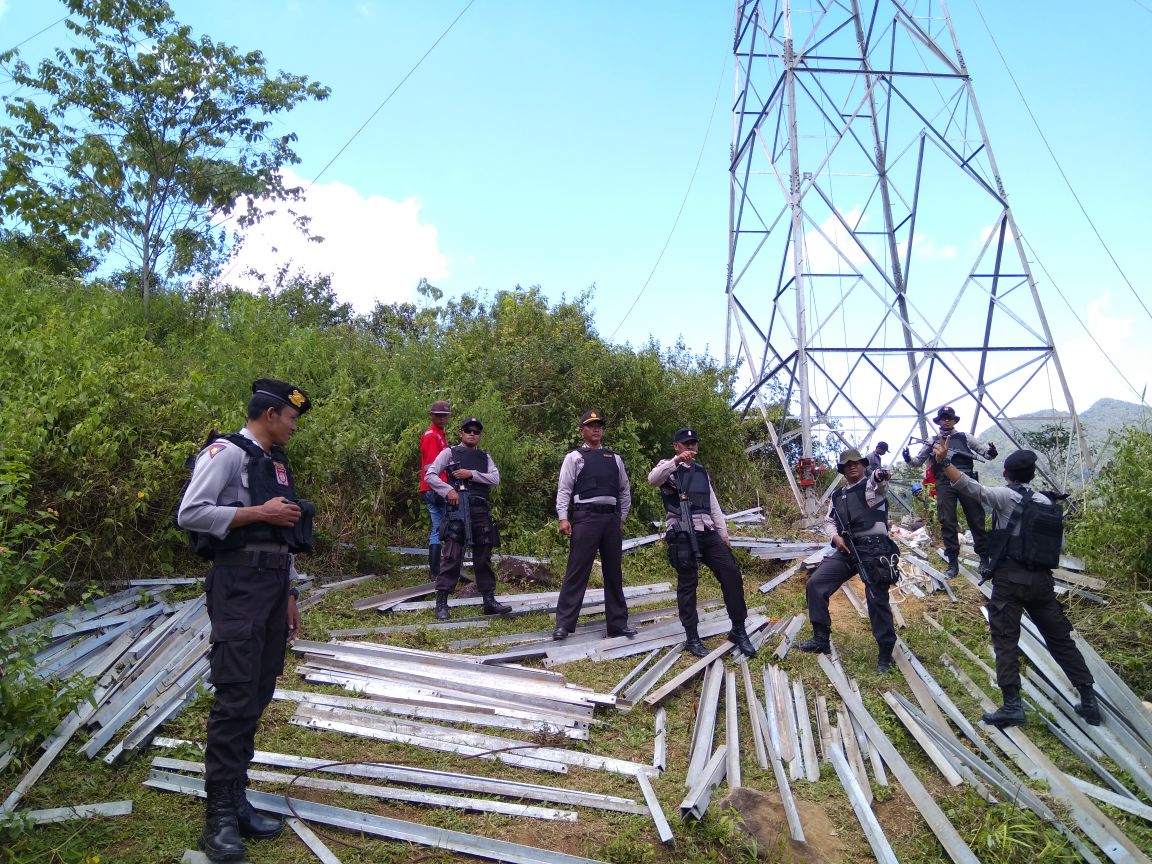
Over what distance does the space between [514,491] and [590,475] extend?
412 centimetres

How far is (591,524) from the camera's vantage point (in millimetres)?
7656

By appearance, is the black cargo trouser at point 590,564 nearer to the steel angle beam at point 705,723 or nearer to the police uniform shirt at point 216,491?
the steel angle beam at point 705,723

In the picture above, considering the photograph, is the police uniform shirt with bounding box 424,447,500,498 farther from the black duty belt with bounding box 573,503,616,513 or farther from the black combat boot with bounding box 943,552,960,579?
the black combat boot with bounding box 943,552,960,579

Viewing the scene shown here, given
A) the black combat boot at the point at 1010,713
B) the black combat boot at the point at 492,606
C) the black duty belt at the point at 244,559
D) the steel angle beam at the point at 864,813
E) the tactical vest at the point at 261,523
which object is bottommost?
the steel angle beam at the point at 864,813

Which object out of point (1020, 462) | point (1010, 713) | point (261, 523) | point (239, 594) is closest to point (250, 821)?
point (239, 594)

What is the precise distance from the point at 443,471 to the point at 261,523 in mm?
4252

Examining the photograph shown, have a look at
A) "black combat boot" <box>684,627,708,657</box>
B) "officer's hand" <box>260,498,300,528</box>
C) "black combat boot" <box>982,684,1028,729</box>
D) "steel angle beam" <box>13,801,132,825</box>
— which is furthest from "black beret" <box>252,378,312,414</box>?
"black combat boot" <box>982,684,1028,729</box>

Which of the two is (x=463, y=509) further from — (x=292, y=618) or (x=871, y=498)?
(x=871, y=498)

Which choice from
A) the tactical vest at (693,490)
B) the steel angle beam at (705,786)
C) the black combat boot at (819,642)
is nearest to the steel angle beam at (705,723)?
the steel angle beam at (705,786)

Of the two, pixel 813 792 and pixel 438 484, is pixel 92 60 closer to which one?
pixel 438 484

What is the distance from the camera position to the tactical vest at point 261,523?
13.1ft

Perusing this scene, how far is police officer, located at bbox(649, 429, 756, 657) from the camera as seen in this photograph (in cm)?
740

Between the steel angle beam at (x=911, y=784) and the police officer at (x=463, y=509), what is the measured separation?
11.8 feet

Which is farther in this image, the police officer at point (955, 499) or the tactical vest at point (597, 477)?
the police officer at point (955, 499)
